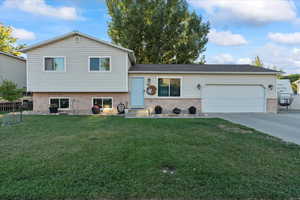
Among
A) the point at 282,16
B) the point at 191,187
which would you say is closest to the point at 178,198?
the point at 191,187

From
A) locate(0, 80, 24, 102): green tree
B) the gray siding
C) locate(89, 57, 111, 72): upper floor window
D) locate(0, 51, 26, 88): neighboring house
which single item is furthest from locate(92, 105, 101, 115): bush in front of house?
locate(0, 51, 26, 88): neighboring house

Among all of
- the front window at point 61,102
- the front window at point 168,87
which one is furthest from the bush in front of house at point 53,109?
the front window at point 168,87

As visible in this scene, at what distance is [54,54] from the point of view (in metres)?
11.8

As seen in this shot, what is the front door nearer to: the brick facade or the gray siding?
the brick facade

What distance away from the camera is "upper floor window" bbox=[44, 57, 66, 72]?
11883mm

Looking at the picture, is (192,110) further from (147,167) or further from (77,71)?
(147,167)

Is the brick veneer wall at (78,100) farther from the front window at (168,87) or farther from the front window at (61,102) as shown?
the front window at (168,87)

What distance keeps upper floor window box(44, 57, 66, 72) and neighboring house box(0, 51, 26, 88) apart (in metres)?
6.83

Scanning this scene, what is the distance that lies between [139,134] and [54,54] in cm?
892

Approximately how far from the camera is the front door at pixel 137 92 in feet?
41.2

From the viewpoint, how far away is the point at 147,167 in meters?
3.62

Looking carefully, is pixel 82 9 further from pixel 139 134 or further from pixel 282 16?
pixel 282 16

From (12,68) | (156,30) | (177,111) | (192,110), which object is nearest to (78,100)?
(177,111)

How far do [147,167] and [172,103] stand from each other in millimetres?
9271
